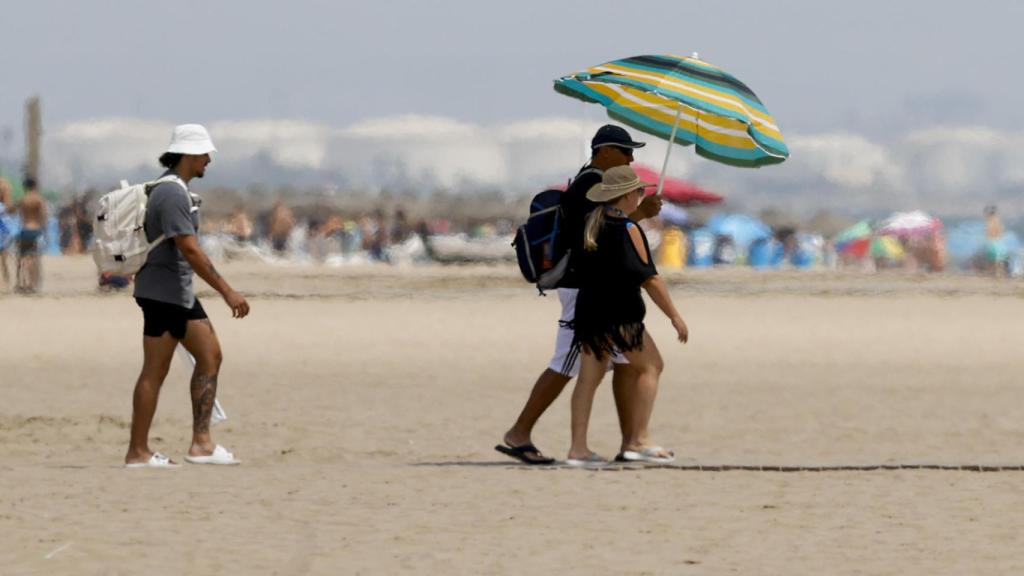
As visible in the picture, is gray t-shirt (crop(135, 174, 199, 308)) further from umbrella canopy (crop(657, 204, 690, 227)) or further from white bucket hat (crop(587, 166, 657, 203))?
umbrella canopy (crop(657, 204, 690, 227))

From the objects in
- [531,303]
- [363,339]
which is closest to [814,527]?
[363,339]

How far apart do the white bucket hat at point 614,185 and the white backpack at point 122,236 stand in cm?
166

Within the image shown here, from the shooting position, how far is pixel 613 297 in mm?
8398

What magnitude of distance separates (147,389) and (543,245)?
5.69 feet

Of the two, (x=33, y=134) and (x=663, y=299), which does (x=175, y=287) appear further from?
(x=33, y=134)

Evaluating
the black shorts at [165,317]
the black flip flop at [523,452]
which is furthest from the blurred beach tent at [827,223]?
the black shorts at [165,317]

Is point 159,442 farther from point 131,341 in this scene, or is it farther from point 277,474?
point 131,341

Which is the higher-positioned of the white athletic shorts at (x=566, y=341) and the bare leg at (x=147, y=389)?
the white athletic shorts at (x=566, y=341)

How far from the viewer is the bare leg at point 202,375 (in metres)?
8.40

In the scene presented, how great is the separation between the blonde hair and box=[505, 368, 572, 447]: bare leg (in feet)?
2.00

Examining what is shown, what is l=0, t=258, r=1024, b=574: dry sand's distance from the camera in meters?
6.37

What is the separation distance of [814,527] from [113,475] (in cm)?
287

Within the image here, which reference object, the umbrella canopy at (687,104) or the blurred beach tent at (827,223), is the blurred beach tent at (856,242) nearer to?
the blurred beach tent at (827,223)

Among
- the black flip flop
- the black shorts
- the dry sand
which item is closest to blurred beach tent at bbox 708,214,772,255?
the dry sand
